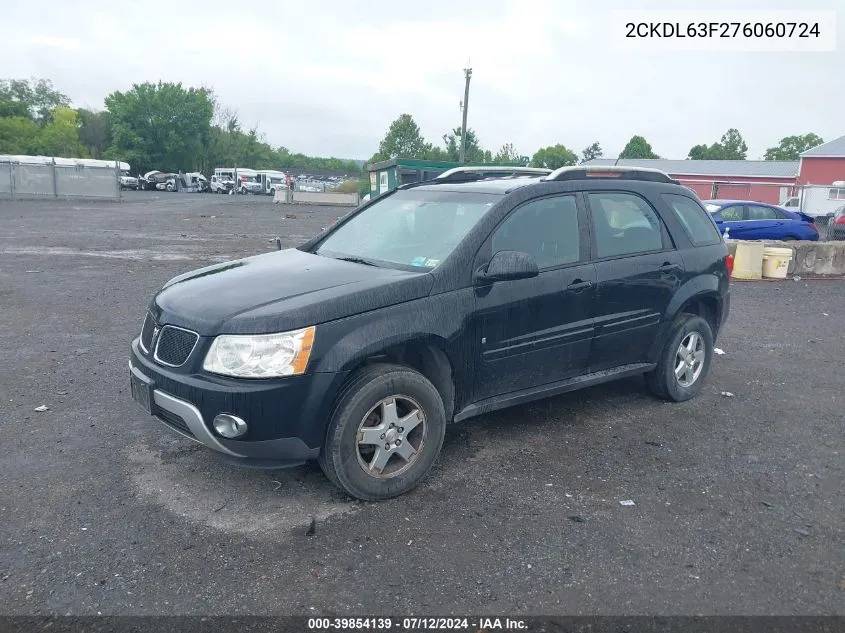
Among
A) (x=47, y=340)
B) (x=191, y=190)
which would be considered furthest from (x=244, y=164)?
(x=47, y=340)

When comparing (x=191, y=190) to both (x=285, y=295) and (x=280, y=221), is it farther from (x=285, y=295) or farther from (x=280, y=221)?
(x=285, y=295)

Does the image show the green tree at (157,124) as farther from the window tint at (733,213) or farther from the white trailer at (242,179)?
the window tint at (733,213)

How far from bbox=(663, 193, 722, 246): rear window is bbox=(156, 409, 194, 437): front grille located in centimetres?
410

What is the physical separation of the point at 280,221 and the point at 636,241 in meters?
24.6

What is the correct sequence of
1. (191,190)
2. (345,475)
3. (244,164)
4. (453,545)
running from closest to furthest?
(453,545) → (345,475) → (191,190) → (244,164)

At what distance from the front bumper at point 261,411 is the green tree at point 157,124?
74.9 m

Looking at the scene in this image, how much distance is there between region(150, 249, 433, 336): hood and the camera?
3746 mm

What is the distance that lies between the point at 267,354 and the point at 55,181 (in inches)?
1529

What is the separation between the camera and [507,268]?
430cm

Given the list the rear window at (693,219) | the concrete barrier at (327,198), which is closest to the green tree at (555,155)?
the concrete barrier at (327,198)

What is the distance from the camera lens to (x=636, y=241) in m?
5.41

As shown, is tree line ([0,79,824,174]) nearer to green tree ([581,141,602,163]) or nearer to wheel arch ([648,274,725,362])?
green tree ([581,141,602,163])

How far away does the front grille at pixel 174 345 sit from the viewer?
12.7 ft

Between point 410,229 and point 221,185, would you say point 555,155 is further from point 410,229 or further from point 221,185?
point 410,229
